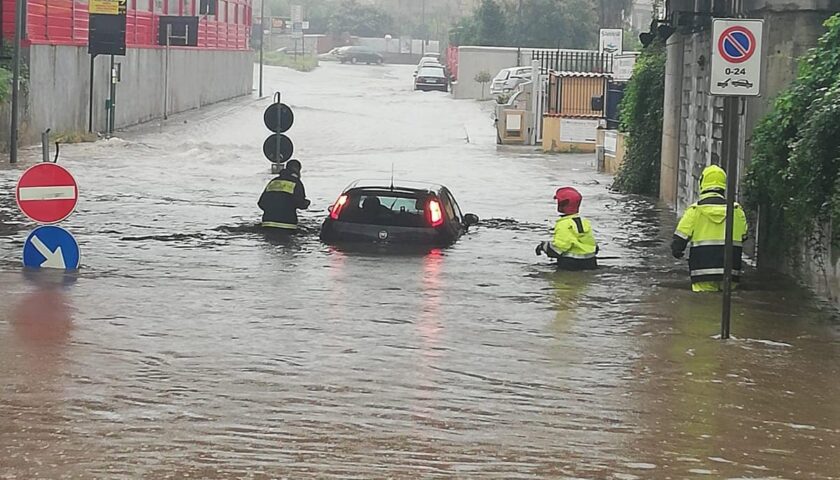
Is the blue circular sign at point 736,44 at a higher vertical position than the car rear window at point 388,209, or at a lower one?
higher

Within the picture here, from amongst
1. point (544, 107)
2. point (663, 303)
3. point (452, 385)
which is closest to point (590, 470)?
point (452, 385)

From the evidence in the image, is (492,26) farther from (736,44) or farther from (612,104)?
(736,44)

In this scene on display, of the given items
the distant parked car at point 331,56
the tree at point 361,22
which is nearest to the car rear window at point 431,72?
the distant parked car at point 331,56

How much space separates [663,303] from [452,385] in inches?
196

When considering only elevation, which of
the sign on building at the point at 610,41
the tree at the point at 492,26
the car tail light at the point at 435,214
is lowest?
the car tail light at the point at 435,214

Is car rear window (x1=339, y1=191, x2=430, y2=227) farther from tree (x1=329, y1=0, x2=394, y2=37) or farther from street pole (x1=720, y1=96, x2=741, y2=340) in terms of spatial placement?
tree (x1=329, y1=0, x2=394, y2=37)

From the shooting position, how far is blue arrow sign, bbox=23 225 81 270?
51.0ft

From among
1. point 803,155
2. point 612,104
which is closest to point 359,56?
point 612,104

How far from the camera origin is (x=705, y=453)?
27.3 feet

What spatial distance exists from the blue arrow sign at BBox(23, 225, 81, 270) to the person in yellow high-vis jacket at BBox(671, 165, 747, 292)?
20.6ft

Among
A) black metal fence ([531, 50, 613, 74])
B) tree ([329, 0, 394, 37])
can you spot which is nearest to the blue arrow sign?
black metal fence ([531, 50, 613, 74])

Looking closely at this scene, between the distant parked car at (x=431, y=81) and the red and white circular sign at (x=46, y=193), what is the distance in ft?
206

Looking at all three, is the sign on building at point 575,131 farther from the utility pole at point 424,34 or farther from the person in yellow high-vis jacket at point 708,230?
the utility pole at point 424,34

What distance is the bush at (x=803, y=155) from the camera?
13.4 metres
